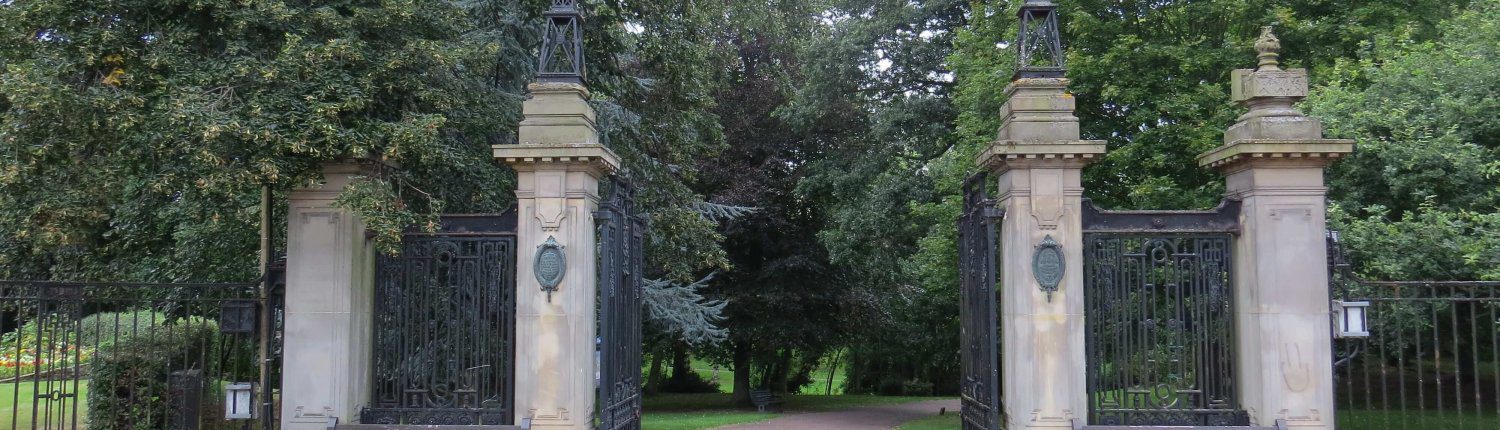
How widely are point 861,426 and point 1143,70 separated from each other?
31.2 ft

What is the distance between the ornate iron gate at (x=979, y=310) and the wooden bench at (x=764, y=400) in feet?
48.8

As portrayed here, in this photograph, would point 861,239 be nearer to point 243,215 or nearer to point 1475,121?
point 1475,121

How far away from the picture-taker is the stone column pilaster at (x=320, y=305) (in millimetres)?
8375

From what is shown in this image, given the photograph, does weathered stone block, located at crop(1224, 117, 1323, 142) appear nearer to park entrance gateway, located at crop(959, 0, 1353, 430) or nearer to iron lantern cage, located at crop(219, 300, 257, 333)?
park entrance gateway, located at crop(959, 0, 1353, 430)

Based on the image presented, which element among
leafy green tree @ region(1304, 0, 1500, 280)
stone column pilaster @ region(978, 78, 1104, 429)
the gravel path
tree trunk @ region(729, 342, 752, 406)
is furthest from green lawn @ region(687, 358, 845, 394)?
stone column pilaster @ region(978, 78, 1104, 429)

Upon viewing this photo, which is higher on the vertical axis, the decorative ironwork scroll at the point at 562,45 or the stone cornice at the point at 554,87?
the decorative ironwork scroll at the point at 562,45

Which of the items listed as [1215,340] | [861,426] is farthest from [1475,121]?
[861,426]

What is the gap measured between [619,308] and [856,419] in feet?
48.4

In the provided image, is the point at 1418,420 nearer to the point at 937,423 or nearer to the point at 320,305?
the point at 937,423

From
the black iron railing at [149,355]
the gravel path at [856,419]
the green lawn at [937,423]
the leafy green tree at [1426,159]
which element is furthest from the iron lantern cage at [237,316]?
the green lawn at [937,423]

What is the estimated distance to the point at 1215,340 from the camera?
Answer: 9078mm

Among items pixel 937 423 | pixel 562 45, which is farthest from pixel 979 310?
pixel 937 423

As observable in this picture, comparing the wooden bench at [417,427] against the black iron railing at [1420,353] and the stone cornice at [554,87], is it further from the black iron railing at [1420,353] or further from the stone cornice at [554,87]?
the black iron railing at [1420,353]

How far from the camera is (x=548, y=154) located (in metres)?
8.20
